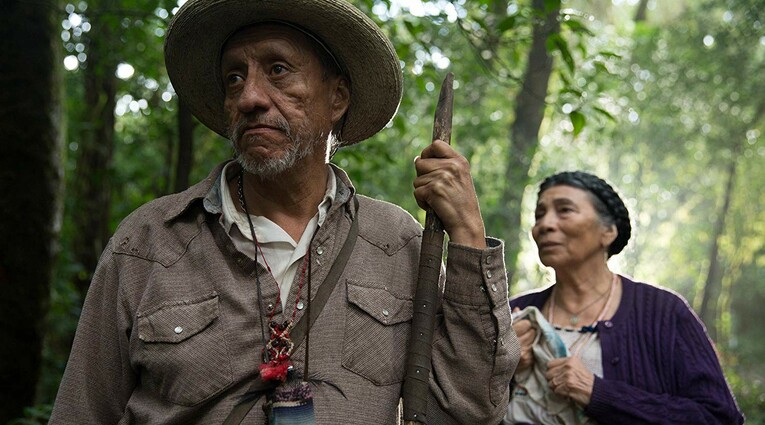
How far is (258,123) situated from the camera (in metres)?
2.39

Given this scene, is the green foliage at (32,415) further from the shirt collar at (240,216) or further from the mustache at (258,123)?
the mustache at (258,123)

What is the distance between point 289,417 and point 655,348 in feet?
6.82

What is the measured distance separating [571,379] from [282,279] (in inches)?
63.6

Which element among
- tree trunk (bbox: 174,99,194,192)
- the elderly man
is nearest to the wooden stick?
the elderly man

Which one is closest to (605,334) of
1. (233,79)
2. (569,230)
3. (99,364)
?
(569,230)

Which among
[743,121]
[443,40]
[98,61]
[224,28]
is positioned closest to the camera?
[224,28]

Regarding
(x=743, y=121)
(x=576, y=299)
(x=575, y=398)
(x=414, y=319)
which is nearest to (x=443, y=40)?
(x=576, y=299)

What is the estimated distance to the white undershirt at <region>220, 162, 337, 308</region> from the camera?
7.82ft

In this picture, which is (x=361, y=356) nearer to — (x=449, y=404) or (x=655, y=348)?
(x=449, y=404)

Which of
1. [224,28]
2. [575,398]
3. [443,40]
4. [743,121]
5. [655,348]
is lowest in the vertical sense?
[575,398]

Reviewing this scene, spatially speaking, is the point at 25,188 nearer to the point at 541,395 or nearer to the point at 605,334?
the point at 541,395

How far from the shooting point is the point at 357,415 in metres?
2.22

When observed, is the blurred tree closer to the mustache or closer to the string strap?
the string strap

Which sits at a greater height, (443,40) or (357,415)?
(443,40)
